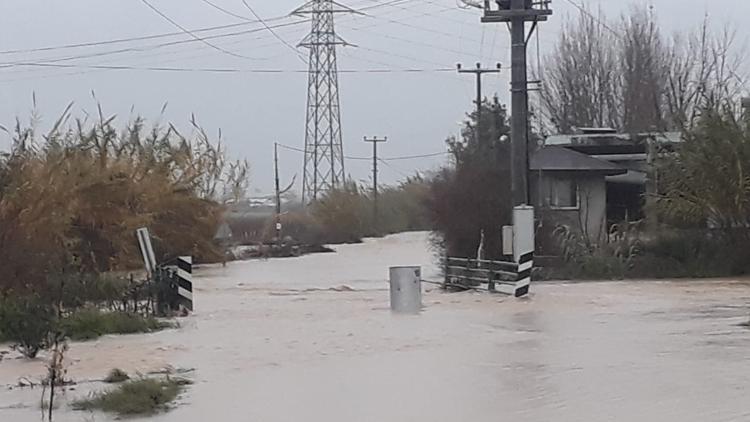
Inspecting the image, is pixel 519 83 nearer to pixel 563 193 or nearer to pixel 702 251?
pixel 702 251

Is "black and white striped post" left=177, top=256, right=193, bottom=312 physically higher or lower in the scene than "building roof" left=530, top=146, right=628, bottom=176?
lower

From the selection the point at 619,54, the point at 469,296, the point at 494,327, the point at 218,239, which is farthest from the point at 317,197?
the point at 494,327

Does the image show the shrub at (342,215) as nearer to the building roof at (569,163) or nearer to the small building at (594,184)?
the small building at (594,184)

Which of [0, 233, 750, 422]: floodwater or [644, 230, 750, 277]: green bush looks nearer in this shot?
[0, 233, 750, 422]: floodwater

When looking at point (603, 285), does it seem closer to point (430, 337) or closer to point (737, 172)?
point (737, 172)

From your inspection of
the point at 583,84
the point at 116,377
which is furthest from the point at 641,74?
the point at 116,377

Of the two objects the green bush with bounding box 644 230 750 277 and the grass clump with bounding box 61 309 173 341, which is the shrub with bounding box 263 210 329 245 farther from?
the grass clump with bounding box 61 309 173 341

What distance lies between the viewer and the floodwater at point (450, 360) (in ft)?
43.3

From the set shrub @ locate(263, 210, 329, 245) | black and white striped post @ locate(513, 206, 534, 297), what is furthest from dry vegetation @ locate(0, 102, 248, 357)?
shrub @ locate(263, 210, 329, 245)

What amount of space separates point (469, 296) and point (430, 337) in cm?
1020

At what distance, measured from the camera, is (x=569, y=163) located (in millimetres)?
46719

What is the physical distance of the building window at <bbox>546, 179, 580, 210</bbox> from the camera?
4672 cm

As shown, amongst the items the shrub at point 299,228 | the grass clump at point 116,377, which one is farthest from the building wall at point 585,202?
the shrub at point 299,228

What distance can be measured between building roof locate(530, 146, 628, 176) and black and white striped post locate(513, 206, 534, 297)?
16443mm
